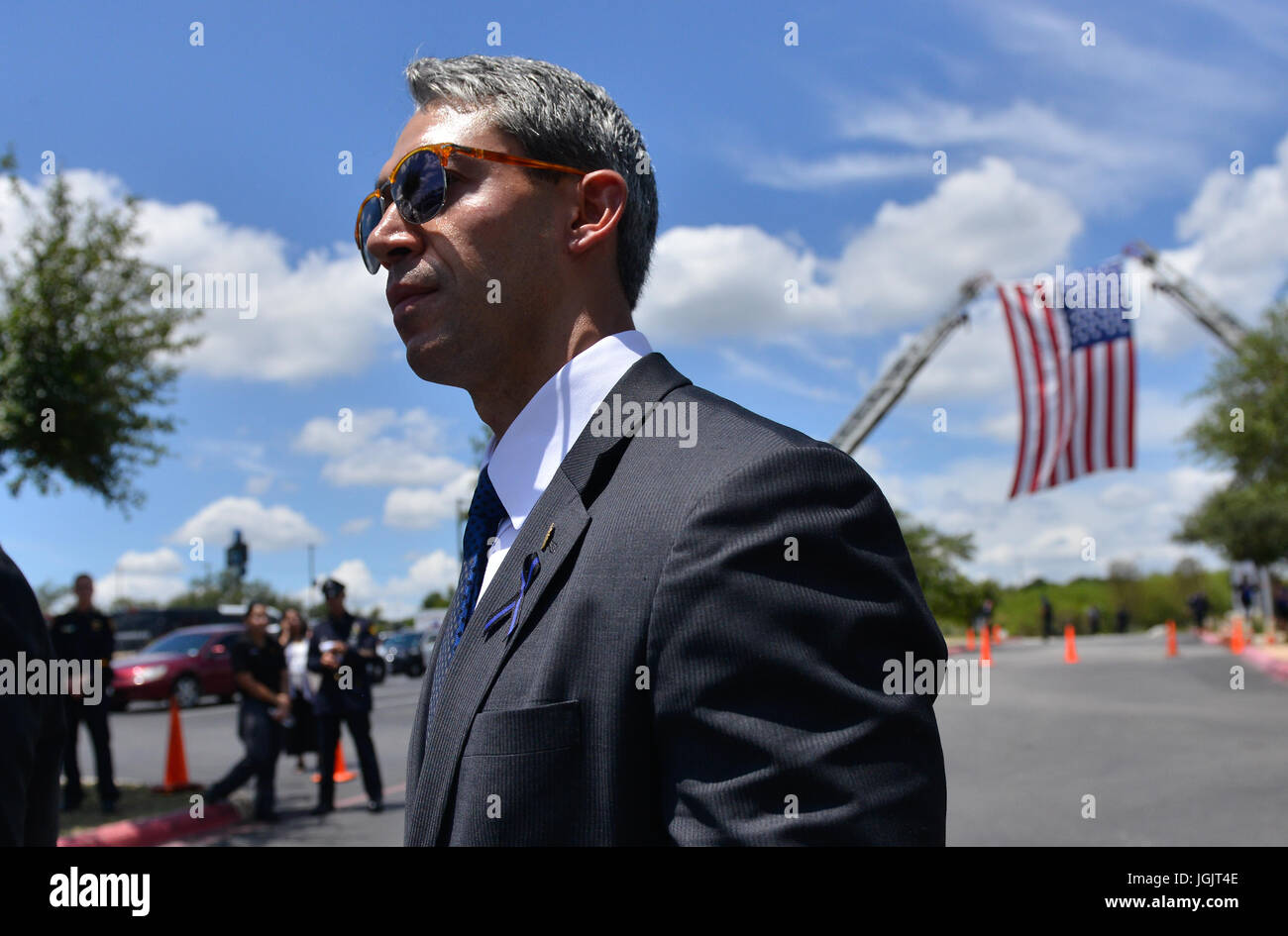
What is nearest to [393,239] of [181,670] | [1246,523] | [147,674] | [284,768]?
[284,768]

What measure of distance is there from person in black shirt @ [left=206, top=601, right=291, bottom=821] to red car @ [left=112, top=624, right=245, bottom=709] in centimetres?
1178

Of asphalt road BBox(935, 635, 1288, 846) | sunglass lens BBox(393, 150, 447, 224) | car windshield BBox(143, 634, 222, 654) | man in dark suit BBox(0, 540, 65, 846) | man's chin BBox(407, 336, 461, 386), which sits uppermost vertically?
sunglass lens BBox(393, 150, 447, 224)

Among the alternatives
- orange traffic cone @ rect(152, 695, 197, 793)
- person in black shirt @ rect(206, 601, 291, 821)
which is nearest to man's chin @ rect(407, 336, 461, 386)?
person in black shirt @ rect(206, 601, 291, 821)

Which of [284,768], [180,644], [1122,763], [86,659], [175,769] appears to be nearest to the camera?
[86,659]

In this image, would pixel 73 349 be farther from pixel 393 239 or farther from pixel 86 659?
pixel 393 239

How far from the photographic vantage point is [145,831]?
7820 millimetres

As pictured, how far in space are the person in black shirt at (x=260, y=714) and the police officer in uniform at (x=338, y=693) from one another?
37cm

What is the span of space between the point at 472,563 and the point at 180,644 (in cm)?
2180

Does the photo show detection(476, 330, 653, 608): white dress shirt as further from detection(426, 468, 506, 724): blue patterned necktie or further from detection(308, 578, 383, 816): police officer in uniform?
detection(308, 578, 383, 816): police officer in uniform

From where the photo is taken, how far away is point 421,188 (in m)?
1.79

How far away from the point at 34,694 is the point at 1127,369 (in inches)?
722

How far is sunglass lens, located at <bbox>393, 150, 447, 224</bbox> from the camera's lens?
177cm

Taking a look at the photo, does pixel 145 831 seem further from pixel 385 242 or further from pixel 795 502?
pixel 795 502
